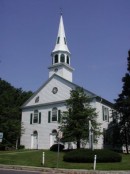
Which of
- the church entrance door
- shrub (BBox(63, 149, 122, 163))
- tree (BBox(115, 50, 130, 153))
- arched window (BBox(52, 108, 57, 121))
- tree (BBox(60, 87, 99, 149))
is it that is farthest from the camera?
the church entrance door

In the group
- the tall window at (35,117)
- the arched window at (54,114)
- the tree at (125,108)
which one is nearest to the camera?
the tree at (125,108)

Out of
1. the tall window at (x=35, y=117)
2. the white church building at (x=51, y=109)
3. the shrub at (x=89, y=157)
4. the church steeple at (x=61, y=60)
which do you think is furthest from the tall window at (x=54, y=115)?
the shrub at (x=89, y=157)

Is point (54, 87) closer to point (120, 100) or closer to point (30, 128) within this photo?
point (30, 128)

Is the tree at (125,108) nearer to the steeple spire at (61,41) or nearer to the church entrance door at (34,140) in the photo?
the church entrance door at (34,140)

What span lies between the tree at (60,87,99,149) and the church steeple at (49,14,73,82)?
1088 centimetres

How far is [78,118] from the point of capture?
3741 centimetres

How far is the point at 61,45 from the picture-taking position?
174 feet

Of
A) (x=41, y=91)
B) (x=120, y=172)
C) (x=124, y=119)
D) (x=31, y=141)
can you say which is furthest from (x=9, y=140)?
(x=120, y=172)

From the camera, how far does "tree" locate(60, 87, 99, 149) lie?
3656cm

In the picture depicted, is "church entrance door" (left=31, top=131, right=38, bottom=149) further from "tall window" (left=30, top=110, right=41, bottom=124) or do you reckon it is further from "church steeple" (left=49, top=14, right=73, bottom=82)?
"church steeple" (left=49, top=14, right=73, bottom=82)

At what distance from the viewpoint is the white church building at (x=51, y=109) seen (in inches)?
1729

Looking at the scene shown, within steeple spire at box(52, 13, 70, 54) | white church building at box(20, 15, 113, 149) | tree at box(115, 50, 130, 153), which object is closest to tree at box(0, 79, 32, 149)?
white church building at box(20, 15, 113, 149)

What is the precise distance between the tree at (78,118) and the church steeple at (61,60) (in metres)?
10.9

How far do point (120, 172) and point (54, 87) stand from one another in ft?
90.9
